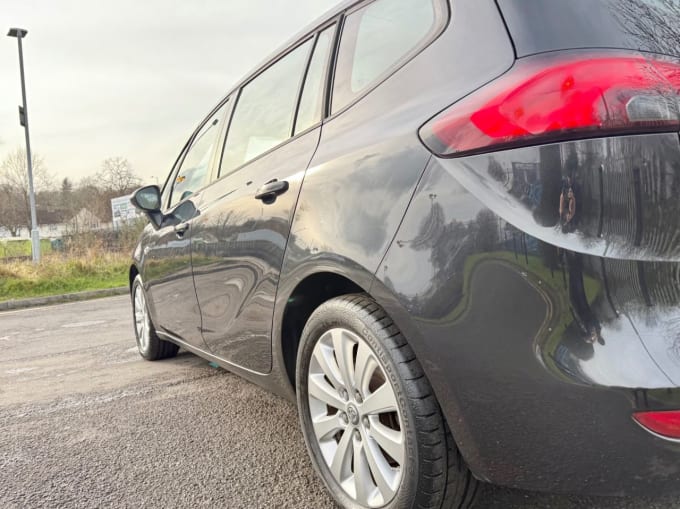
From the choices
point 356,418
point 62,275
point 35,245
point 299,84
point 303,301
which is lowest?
point 62,275

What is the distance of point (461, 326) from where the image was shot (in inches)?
50.8

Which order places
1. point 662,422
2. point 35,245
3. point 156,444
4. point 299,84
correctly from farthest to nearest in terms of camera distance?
point 35,245, point 156,444, point 299,84, point 662,422


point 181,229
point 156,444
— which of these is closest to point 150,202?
point 181,229

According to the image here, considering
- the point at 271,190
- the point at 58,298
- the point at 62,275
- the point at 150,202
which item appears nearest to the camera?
the point at 271,190

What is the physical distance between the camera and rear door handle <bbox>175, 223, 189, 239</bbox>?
2987 millimetres

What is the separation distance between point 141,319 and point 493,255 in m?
3.72

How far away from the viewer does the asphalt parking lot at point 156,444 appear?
6.38 ft

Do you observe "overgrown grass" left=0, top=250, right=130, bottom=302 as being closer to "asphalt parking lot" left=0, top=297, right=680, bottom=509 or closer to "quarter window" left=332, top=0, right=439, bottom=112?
"asphalt parking lot" left=0, top=297, right=680, bottom=509

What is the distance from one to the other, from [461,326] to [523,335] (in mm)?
147

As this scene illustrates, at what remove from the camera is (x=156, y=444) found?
2.47 m

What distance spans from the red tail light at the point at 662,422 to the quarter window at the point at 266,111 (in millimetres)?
1603

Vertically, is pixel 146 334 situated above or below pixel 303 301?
below

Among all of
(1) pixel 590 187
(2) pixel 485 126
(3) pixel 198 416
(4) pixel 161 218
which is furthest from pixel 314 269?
(4) pixel 161 218

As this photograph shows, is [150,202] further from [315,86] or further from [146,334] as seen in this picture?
[315,86]
